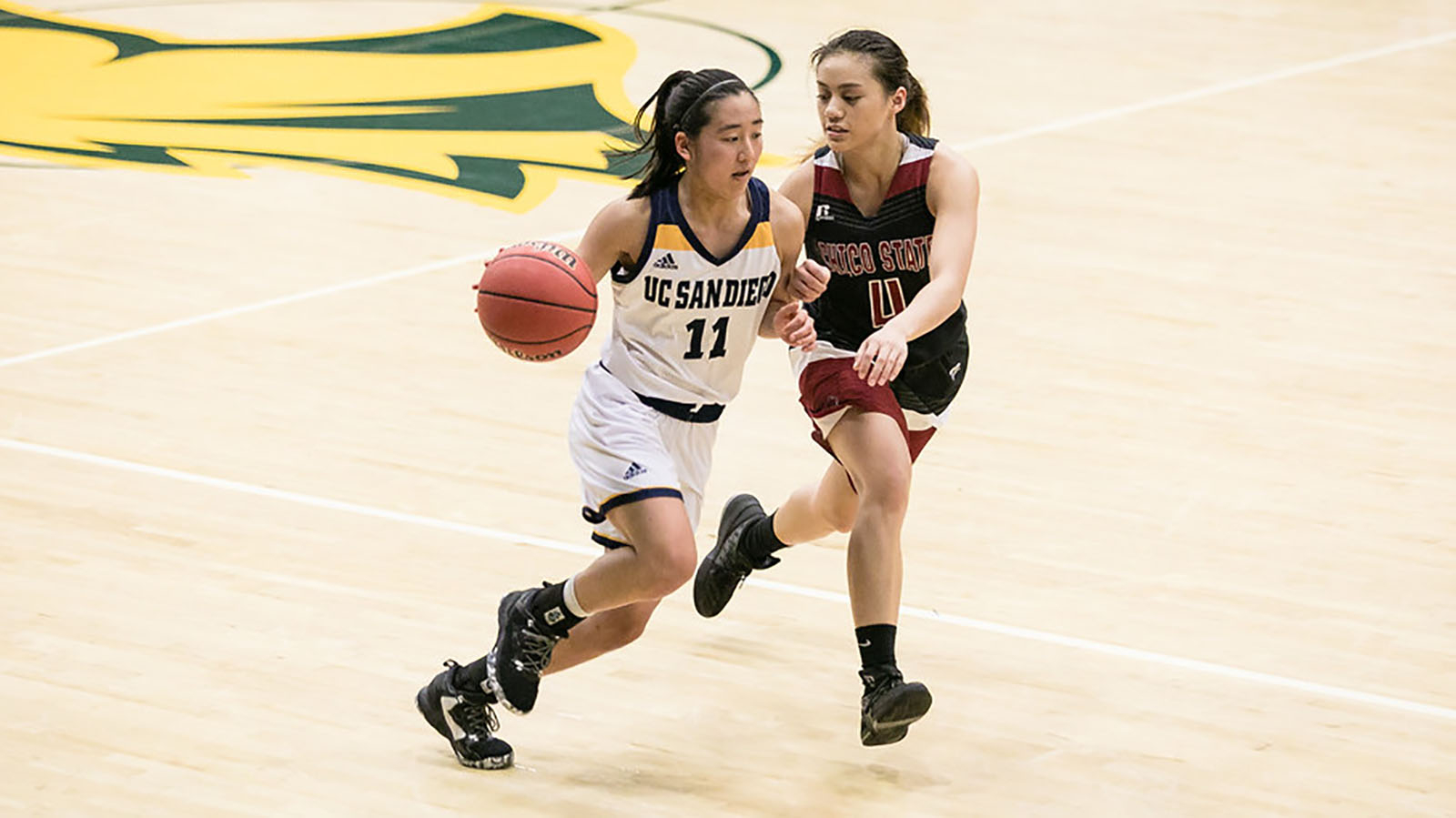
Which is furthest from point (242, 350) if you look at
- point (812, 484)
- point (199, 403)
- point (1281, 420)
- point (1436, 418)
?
point (1436, 418)

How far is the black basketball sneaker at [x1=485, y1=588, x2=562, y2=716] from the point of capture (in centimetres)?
421

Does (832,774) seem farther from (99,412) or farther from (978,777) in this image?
(99,412)

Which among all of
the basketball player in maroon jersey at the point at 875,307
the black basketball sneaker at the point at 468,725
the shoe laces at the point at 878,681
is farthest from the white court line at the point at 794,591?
the black basketball sneaker at the point at 468,725

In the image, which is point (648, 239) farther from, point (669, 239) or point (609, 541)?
point (609, 541)

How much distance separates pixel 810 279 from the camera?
4.34 meters

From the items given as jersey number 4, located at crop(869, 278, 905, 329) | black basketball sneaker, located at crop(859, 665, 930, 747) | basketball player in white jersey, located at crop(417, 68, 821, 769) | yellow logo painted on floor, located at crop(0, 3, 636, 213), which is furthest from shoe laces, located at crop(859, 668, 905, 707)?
yellow logo painted on floor, located at crop(0, 3, 636, 213)

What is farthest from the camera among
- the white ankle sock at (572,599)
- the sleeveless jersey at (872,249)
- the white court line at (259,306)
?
the white court line at (259,306)

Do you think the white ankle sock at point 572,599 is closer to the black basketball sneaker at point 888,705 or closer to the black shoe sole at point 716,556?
the black basketball sneaker at point 888,705

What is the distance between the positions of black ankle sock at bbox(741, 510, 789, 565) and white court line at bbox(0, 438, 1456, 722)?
34cm

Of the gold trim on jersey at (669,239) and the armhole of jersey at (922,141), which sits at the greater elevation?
the armhole of jersey at (922,141)

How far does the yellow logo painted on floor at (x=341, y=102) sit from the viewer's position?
1055cm

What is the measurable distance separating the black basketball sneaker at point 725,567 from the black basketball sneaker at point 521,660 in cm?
95

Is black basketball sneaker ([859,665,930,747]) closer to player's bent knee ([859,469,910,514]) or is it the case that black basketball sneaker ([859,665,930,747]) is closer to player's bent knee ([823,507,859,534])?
player's bent knee ([859,469,910,514])

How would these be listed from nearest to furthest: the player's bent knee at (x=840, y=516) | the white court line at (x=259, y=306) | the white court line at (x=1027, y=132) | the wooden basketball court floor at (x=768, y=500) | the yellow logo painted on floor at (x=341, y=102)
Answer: the wooden basketball court floor at (x=768, y=500)
the player's bent knee at (x=840, y=516)
the white court line at (x=259, y=306)
the white court line at (x=1027, y=132)
the yellow logo painted on floor at (x=341, y=102)
